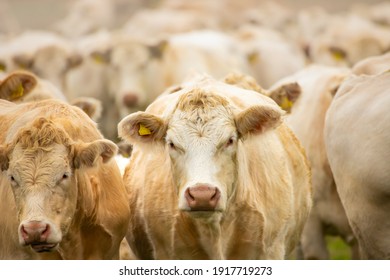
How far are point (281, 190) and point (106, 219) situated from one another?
4.03ft

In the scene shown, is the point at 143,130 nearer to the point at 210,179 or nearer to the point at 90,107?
the point at 210,179

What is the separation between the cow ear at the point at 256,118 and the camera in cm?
660

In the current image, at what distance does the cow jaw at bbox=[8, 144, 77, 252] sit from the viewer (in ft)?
19.9

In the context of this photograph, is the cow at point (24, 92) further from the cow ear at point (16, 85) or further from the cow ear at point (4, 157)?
the cow ear at point (4, 157)

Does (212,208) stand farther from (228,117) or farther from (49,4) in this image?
(49,4)

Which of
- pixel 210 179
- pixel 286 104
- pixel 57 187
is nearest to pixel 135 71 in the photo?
pixel 286 104

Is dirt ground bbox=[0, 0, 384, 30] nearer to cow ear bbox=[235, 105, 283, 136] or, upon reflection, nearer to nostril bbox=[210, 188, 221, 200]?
cow ear bbox=[235, 105, 283, 136]

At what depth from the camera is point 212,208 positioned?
20.1ft

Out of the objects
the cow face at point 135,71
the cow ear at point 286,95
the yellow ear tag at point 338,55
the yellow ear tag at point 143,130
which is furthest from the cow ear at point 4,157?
the yellow ear tag at point 338,55

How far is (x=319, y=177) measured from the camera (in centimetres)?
898

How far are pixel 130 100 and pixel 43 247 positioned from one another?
8.61 meters
